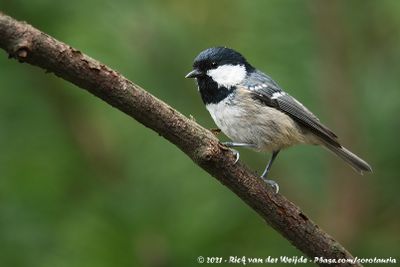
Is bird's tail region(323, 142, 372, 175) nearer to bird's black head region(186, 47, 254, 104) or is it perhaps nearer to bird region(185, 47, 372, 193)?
bird region(185, 47, 372, 193)

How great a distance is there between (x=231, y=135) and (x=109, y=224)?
74 centimetres

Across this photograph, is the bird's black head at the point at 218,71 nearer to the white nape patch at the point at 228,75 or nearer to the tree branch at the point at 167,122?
the white nape patch at the point at 228,75

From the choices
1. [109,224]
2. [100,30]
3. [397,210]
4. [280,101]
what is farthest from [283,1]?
[109,224]

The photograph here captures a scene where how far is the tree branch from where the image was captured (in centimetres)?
158

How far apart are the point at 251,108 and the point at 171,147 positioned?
0.45 m

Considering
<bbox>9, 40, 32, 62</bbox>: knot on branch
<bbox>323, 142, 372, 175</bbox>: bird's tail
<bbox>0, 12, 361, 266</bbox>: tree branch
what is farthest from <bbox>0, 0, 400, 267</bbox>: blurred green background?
<bbox>9, 40, 32, 62</bbox>: knot on branch

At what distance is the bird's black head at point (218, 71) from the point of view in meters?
2.85

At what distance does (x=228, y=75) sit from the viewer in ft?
9.99

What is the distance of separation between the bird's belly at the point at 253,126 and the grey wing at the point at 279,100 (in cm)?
8

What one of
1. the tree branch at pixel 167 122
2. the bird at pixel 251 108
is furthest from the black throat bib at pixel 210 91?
the tree branch at pixel 167 122

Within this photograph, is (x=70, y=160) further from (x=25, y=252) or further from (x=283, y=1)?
(x=283, y=1)

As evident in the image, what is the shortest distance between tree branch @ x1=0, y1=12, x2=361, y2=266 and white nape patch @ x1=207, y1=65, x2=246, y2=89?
3.06ft

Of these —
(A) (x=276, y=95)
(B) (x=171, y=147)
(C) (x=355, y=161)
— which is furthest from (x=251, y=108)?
(C) (x=355, y=161)

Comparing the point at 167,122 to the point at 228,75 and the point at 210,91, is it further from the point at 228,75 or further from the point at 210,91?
the point at 228,75
